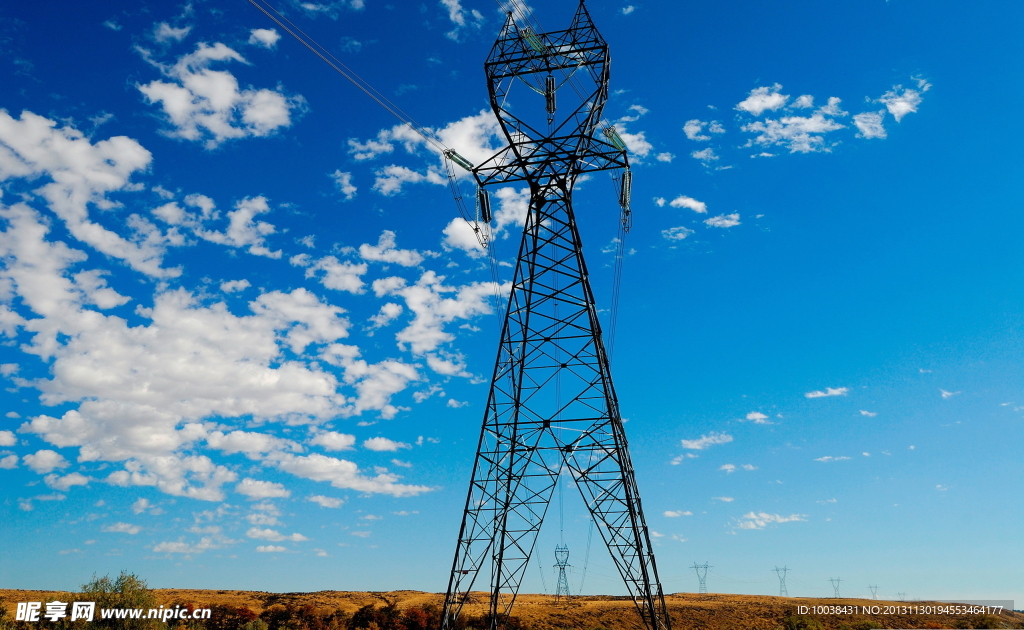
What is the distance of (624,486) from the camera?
2727 cm

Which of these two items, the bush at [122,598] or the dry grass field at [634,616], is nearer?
the bush at [122,598]

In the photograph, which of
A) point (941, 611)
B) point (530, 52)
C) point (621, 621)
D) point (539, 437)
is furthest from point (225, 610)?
point (941, 611)

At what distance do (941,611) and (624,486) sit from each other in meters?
58.7

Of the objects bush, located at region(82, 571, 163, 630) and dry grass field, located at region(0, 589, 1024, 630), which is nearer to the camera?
bush, located at region(82, 571, 163, 630)

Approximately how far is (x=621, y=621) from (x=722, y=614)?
10.9 meters

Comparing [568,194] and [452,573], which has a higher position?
[568,194]

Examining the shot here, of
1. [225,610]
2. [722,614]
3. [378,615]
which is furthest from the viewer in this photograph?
[722,614]

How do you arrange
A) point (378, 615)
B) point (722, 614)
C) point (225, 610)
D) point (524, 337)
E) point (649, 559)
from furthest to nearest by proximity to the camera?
point (722, 614)
point (378, 615)
point (225, 610)
point (524, 337)
point (649, 559)

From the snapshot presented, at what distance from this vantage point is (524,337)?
29.3m

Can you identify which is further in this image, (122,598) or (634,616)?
(634,616)

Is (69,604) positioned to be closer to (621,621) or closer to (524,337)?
(524,337)

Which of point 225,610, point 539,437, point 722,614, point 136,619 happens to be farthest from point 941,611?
point 136,619

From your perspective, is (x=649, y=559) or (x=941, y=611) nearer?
(x=649, y=559)

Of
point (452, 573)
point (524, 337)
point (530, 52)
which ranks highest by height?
point (530, 52)
